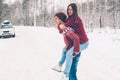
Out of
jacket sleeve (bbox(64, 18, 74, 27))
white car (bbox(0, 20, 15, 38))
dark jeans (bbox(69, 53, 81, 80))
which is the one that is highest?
jacket sleeve (bbox(64, 18, 74, 27))

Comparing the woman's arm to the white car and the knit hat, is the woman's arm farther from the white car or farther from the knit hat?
the white car

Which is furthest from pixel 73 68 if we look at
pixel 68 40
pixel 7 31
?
pixel 7 31

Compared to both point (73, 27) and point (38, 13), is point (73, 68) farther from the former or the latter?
point (38, 13)

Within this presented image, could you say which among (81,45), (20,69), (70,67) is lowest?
(20,69)

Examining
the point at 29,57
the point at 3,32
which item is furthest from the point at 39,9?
the point at 29,57

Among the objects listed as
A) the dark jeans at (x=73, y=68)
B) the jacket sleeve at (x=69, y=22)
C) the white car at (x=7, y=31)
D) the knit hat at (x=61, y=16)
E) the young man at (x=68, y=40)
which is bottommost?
the white car at (x=7, y=31)

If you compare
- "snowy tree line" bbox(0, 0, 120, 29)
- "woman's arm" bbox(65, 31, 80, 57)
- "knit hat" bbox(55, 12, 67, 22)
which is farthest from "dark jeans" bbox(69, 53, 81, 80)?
"snowy tree line" bbox(0, 0, 120, 29)

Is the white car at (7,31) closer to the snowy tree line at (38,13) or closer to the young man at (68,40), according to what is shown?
the young man at (68,40)

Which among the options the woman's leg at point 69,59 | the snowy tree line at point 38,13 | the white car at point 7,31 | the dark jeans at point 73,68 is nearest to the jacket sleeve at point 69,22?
the woman's leg at point 69,59

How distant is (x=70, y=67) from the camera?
6.51 metres

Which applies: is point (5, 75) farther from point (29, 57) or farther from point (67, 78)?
point (29, 57)

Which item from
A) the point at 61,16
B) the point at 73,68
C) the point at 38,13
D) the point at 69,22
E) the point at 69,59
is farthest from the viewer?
the point at 38,13

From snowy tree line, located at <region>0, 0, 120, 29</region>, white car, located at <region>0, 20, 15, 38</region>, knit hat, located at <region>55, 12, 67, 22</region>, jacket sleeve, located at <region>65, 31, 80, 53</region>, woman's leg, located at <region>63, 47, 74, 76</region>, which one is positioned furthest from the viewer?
snowy tree line, located at <region>0, 0, 120, 29</region>

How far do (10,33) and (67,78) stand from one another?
21.8m
